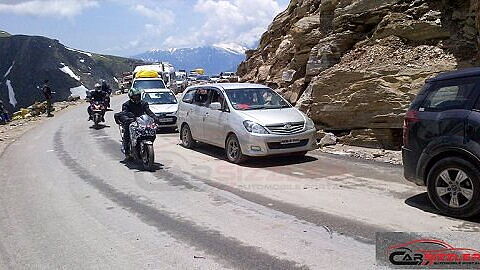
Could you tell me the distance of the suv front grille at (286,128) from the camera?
984 cm

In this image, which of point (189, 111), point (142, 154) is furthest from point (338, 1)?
point (142, 154)

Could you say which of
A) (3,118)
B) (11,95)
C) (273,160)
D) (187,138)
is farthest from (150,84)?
(11,95)

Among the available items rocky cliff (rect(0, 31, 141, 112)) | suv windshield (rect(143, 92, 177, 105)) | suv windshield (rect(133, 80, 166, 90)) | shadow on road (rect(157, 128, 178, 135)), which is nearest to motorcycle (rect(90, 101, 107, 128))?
suv windshield (rect(143, 92, 177, 105))

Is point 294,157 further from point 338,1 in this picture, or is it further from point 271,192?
point 338,1

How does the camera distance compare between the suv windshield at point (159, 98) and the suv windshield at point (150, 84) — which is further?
the suv windshield at point (150, 84)

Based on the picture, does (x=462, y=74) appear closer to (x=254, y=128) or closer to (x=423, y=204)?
(x=423, y=204)

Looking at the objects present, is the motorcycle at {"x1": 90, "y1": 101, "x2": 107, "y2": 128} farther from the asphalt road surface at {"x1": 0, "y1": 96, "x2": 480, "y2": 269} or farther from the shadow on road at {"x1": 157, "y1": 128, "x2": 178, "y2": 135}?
the asphalt road surface at {"x1": 0, "y1": 96, "x2": 480, "y2": 269}

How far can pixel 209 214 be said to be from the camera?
21.1 feet

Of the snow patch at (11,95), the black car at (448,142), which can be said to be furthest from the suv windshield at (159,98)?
the snow patch at (11,95)

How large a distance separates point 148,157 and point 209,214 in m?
3.94

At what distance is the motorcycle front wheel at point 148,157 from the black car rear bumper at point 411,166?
550cm

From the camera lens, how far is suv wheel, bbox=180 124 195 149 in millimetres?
13000

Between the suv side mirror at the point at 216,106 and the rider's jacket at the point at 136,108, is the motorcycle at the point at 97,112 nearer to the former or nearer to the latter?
the rider's jacket at the point at 136,108

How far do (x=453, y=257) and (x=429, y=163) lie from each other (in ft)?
5.83
